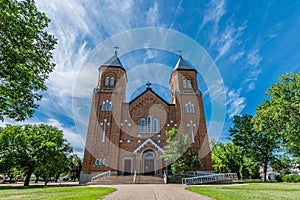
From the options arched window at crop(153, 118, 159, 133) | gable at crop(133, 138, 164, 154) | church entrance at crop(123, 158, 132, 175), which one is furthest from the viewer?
arched window at crop(153, 118, 159, 133)

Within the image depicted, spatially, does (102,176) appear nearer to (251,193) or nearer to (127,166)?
(127,166)

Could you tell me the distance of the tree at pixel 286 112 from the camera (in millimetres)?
17234

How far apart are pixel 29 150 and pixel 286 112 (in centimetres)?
2781

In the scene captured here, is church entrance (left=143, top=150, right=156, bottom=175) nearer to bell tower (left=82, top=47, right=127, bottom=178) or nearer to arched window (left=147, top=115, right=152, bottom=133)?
arched window (left=147, top=115, right=152, bottom=133)

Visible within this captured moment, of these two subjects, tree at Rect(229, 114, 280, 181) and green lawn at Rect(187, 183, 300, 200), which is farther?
tree at Rect(229, 114, 280, 181)

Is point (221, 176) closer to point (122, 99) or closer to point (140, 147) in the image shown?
point (140, 147)

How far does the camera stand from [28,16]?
677 centimetres

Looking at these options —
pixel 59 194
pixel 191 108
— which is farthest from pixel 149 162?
pixel 59 194

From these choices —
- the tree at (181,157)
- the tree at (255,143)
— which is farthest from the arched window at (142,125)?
the tree at (255,143)

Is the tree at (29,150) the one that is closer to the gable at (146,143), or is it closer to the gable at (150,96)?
the gable at (146,143)

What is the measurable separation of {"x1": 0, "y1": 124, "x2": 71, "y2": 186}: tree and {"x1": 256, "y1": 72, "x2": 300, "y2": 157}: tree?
23.9m

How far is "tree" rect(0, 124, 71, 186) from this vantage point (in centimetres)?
1880

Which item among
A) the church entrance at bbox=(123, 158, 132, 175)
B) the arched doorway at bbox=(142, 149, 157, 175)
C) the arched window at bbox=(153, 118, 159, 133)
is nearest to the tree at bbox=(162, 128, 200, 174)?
the arched doorway at bbox=(142, 149, 157, 175)

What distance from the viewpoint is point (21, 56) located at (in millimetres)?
6297
